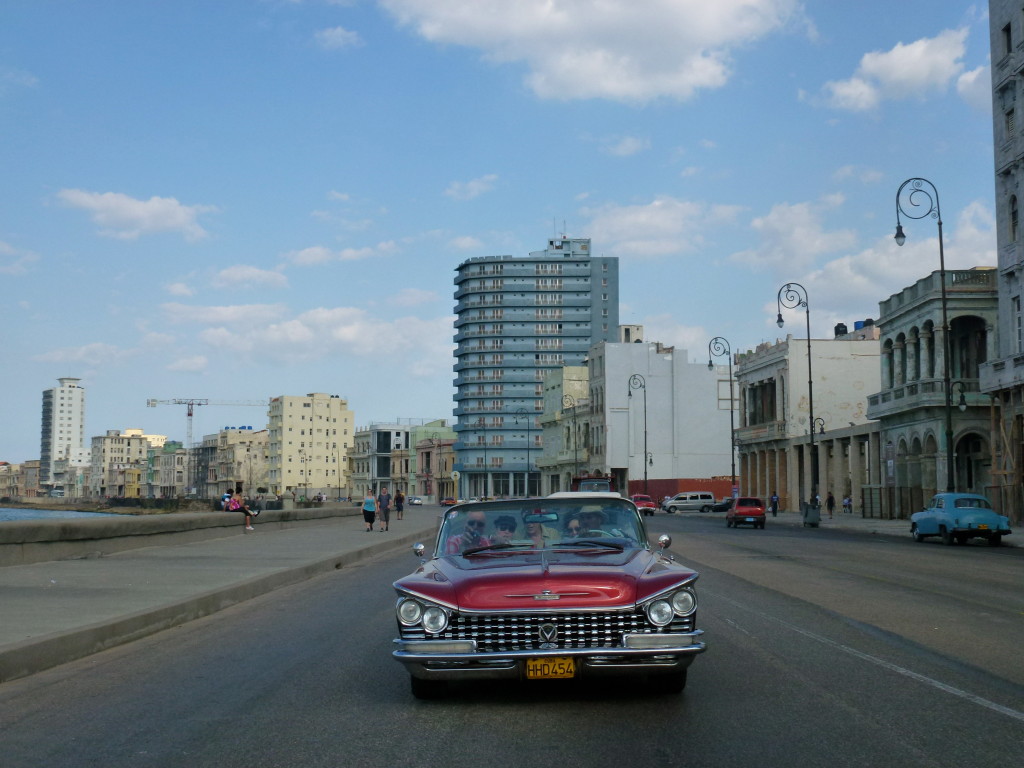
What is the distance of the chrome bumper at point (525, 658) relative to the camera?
700cm

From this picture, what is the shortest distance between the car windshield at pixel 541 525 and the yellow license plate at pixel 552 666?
156cm

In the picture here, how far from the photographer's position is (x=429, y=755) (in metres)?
6.03

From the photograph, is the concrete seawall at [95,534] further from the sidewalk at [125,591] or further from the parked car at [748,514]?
the parked car at [748,514]

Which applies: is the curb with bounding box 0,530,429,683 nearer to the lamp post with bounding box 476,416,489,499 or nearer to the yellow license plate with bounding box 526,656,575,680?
the yellow license plate with bounding box 526,656,575,680

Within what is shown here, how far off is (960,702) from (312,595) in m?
11.2

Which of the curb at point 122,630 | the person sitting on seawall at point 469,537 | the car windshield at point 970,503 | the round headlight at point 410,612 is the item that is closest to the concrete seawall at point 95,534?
the curb at point 122,630

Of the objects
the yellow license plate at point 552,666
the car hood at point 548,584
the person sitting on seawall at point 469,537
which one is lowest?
the yellow license plate at point 552,666

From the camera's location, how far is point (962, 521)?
34750mm

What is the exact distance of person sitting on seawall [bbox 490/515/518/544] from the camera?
866 cm

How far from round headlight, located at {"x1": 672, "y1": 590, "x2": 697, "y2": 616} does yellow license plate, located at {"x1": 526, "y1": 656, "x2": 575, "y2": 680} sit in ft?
2.52

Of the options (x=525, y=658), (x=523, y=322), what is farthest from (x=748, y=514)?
(x=523, y=322)

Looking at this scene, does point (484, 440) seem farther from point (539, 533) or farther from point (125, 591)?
point (539, 533)

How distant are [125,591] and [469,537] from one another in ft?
24.7

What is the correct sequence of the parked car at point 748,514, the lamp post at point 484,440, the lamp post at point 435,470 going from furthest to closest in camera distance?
1. the lamp post at point 435,470
2. the lamp post at point 484,440
3. the parked car at point 748,514
